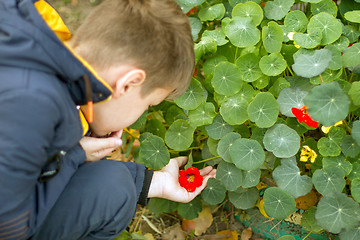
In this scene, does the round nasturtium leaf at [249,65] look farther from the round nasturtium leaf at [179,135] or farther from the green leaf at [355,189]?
the green leaf at [355,189]

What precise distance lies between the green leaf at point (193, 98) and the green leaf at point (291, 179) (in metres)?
0.42

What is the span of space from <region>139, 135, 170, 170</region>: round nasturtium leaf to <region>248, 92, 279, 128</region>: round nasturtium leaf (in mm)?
386

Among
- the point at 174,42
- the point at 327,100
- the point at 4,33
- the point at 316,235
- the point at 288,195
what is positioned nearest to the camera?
the point at 4,33

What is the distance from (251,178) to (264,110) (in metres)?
0.28

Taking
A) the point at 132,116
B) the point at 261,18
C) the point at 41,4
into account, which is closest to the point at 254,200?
the point at 132,116

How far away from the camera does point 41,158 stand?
1.05 meters

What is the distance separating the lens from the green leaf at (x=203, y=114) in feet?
5.27

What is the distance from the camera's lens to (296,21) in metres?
1.67

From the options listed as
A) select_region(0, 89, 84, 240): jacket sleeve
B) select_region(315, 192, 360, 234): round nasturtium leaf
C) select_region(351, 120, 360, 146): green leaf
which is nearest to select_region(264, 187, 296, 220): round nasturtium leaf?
select_region(315, 192, 360, 234): round nasturtium leaf

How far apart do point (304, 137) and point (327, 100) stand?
334mm

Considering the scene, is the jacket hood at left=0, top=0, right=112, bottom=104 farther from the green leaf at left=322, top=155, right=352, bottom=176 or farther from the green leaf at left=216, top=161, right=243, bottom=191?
the green leaf at left=322, top=155, right=352, bottom=176

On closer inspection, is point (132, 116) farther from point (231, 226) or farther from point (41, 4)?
point (231, 226)

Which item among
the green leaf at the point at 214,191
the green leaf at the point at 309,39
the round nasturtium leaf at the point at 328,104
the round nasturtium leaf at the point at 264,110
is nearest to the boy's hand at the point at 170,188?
the green leaf at the point at 214,191

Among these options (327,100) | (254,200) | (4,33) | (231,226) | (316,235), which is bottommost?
(231,226)
